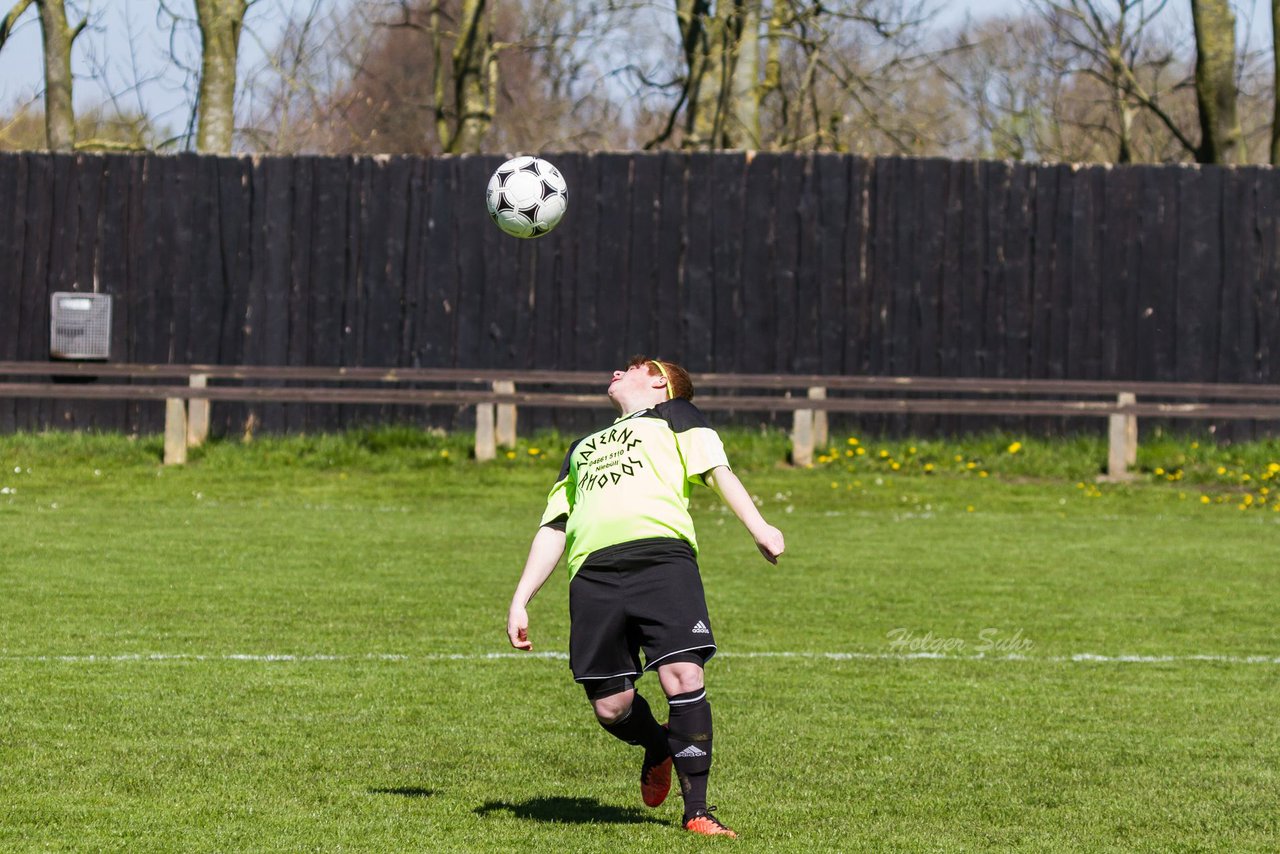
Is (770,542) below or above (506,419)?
above

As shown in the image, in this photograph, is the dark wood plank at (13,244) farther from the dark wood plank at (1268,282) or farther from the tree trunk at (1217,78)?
the tree trunk at (1217,78)

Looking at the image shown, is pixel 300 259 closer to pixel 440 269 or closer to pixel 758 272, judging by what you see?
pixel 440 269

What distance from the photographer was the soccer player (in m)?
5.48

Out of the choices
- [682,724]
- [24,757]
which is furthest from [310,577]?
[682,724]

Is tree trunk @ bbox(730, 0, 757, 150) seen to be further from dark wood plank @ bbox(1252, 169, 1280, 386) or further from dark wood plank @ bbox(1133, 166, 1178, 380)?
dark wood plank @ bbox(1252, 169, 1280, 386)

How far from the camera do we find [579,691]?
26.9 ft

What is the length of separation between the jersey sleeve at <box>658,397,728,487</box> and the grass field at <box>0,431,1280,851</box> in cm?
123

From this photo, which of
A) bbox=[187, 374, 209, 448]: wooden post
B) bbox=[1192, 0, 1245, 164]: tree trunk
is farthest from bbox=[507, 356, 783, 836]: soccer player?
bbox=[1192, 0, 1245, 164]: tree trunk

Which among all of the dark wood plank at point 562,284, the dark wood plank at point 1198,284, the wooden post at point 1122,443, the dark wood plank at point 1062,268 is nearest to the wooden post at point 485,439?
the dark wood plank at point 562,284

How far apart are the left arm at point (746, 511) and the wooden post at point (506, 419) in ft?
45.0

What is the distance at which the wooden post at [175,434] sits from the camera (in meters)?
19.0

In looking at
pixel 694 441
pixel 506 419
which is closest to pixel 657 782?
pixel 694 441

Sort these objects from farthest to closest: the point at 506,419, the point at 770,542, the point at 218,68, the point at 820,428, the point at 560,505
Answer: the point at 218,68 → the point at 820,428 → the point at 506,419 → the point at 560,505 → the point at 770,542

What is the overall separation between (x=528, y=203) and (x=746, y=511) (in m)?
4.76
